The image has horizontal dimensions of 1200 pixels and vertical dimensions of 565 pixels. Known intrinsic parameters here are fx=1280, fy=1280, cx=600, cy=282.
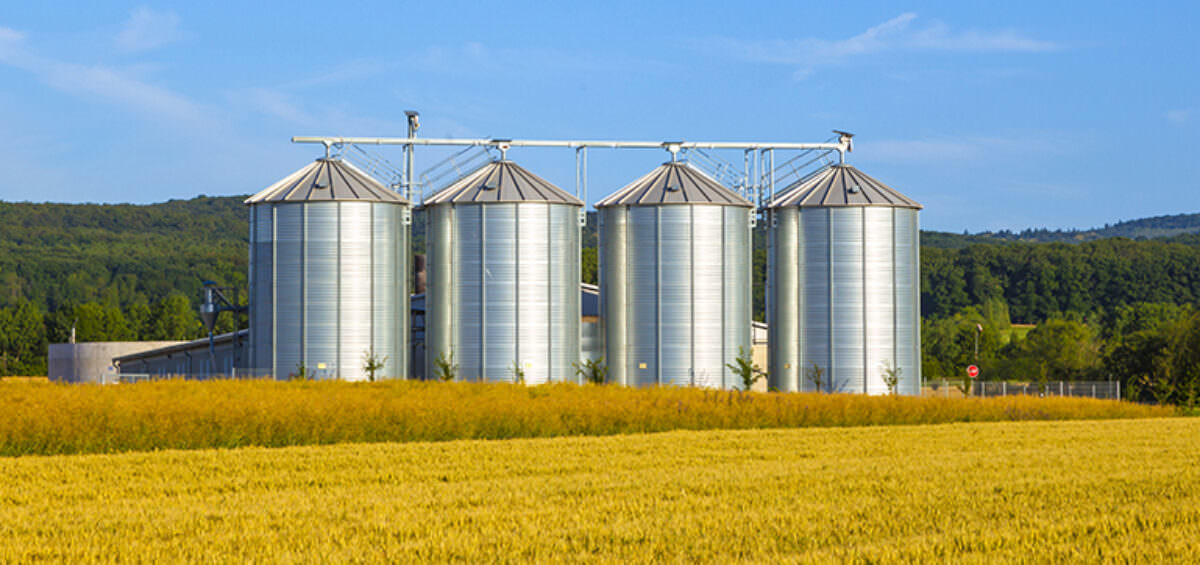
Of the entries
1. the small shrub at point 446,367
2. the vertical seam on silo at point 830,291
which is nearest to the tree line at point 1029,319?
the vertical seam on silo at point 830,291

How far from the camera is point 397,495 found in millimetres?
20484

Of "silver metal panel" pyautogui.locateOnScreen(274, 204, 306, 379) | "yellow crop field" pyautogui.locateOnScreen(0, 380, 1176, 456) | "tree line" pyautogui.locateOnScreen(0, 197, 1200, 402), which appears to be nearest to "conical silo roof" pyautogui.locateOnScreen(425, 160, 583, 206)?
"silver metal panel" pyautogui.locateOnScreen(274, 204, 306, 379)

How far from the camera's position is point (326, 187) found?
58156 millimetres

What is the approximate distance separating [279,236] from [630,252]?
1611 centimetres

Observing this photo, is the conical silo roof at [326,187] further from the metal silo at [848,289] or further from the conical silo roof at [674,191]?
the metal silo at [848,289]

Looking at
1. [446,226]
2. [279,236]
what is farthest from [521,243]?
[279,236]

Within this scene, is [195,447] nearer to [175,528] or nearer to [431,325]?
[175,528]

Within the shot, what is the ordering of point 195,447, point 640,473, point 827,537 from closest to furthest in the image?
point 827,537 < point 640,473 < point 195,447

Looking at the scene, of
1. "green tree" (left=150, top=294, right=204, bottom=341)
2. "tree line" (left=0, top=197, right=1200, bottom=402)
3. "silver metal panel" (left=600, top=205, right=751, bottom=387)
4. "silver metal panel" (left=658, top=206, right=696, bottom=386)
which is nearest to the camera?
"silver metal panel" (left=658, top=206, right=696, bottom=386)

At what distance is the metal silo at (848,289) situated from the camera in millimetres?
59562

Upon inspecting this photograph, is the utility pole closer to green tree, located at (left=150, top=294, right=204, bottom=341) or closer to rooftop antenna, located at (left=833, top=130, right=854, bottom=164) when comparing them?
rooftop antenna, located at (left=833, top=130, right=854, bottom=164)

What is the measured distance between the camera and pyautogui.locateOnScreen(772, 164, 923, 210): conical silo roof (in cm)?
6084

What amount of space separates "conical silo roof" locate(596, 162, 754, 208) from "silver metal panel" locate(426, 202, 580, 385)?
3.30 metres

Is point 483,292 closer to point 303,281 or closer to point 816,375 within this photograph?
point 303,281
